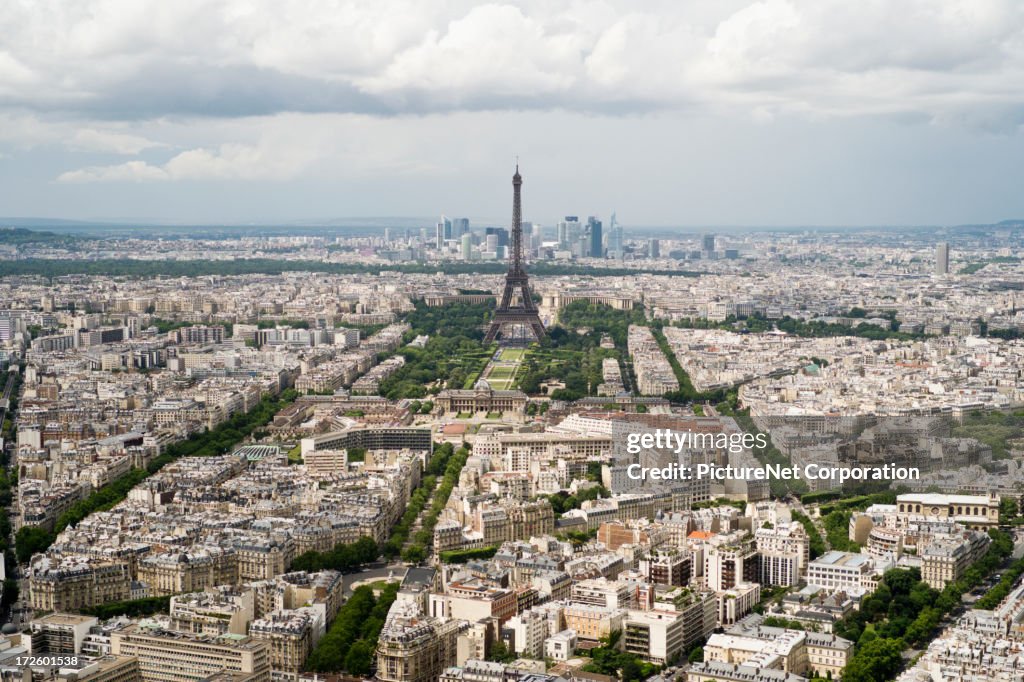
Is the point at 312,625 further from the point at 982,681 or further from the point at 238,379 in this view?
the point at 238,379

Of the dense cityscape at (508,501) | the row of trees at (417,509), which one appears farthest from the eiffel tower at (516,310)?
the row of trees at (417,509)

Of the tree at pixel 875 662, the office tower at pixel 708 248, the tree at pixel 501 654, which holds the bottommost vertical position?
the tree at pixel 501 654

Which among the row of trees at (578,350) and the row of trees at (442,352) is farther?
the row of trees at (442,352)

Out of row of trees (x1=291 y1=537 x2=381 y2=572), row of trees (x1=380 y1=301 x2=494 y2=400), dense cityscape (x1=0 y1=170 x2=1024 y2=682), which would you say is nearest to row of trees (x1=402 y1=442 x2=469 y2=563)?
dense cityscape (x1=0 y1=170 x2=1024 y2=682)

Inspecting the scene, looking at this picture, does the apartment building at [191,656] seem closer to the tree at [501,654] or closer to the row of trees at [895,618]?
the tree at [501,654]

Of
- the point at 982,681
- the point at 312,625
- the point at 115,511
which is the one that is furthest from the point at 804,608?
the point at 115,511
